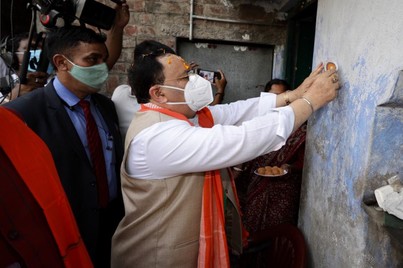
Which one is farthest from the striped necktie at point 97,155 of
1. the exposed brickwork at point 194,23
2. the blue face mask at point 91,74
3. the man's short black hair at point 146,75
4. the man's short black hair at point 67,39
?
the exposed brickwork at point 194,23

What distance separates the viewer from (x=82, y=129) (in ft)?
4.85

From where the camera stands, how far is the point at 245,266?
6.11ft

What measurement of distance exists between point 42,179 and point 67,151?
0.51 metres

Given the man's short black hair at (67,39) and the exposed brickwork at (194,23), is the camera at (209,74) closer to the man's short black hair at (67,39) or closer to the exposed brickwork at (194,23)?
the exposed brickwork at (194,23)

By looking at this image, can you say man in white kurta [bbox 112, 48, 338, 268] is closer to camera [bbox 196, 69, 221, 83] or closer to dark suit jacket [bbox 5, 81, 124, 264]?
dark suit jacket [bbox 5, 81, 124, 264]

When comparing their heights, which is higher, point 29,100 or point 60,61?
point 60,61

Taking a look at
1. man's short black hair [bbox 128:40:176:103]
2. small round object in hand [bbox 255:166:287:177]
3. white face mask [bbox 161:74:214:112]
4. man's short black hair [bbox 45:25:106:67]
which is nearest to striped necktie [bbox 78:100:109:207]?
man's short black hair [bbox 45:25:106:67]

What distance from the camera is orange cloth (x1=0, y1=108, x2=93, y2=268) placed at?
2.69ft

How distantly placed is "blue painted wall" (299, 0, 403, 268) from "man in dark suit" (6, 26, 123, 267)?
998 millimetres

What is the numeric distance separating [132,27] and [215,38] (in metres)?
0.82

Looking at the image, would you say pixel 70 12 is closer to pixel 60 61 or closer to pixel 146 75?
pixel 60 61

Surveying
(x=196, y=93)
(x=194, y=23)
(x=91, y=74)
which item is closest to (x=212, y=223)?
(x=196, y=93)

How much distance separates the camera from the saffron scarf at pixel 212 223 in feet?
3.80

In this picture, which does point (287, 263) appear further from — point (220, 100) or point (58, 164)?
point (220, 100)
